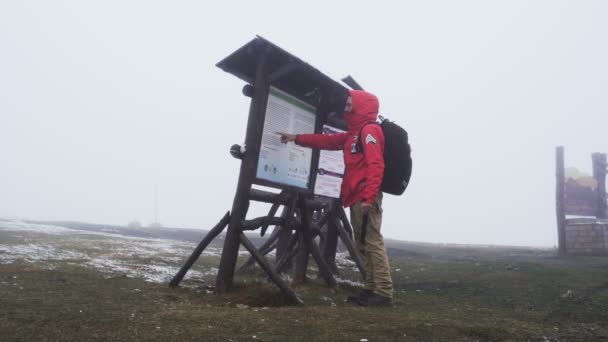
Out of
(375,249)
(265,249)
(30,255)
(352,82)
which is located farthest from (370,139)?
(30,255)

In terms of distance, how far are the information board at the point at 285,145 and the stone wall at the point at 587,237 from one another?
47.8 ft

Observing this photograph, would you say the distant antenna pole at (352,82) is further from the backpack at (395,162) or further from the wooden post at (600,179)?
the wooden post at (600,179)

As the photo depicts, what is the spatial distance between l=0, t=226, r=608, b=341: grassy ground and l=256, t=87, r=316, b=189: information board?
147 cm

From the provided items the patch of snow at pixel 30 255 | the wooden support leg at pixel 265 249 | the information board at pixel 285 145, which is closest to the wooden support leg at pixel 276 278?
the information board at pixel 285 145

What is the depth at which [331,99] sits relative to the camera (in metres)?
6.69

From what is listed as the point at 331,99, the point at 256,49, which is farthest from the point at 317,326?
the point at 331,99

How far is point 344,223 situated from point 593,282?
13.8 feet

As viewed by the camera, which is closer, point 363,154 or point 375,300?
point 375,300

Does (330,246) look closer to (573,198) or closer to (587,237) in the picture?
(587,237)

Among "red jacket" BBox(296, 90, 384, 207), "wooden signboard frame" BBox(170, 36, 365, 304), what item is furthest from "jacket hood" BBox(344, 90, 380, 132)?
"wooden signboard frame" BBox(170, 36, 365, 304)

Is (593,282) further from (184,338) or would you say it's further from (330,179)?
(184,338)

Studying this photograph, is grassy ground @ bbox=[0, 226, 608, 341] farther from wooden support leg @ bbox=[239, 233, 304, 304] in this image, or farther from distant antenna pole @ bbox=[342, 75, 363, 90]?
distant antenna pole @ bbox=[342, 75, 363, 90]

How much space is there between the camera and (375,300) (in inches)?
195

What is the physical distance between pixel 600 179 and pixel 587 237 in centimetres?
393
